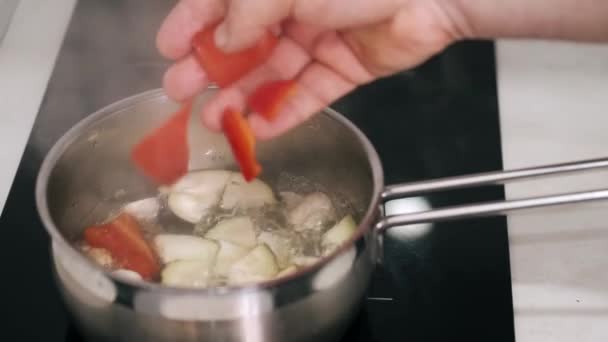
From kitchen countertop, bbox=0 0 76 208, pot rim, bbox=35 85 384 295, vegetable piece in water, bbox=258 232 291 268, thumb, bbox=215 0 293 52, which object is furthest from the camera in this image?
kitchen countertop, bbox=0 0 76 208

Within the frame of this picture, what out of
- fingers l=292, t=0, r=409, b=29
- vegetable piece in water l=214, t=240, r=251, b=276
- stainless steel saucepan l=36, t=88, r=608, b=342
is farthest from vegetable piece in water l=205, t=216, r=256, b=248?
fingers l=292, t=0, r=409, b=29

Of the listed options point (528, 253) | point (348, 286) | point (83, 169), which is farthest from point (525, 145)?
point (83, 169)

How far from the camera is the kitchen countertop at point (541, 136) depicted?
2.42 ft

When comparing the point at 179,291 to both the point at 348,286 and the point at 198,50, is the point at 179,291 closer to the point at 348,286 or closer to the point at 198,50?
the point at 348,286

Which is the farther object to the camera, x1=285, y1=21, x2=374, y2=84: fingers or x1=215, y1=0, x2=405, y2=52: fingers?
x1=285, y1=21, x2=374, y2=84: fingers

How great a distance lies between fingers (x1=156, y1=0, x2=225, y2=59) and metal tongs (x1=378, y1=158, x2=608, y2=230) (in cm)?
26

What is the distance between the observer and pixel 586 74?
1.05 meters

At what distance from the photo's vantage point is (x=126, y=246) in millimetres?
732

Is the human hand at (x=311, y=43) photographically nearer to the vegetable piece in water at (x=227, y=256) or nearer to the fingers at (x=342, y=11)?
the fingers at (x=342, y=11)

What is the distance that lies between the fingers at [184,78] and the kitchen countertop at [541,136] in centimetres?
25

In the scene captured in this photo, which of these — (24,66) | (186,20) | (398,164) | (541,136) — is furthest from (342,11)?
(24,66)

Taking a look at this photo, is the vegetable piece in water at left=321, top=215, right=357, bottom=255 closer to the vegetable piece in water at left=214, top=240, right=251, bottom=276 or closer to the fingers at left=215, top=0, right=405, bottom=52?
the vegetable piece in water at left=214, top=240, right=251, bottom=276

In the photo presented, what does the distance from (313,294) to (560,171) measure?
24 centimetres

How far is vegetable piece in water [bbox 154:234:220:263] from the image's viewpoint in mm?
729
